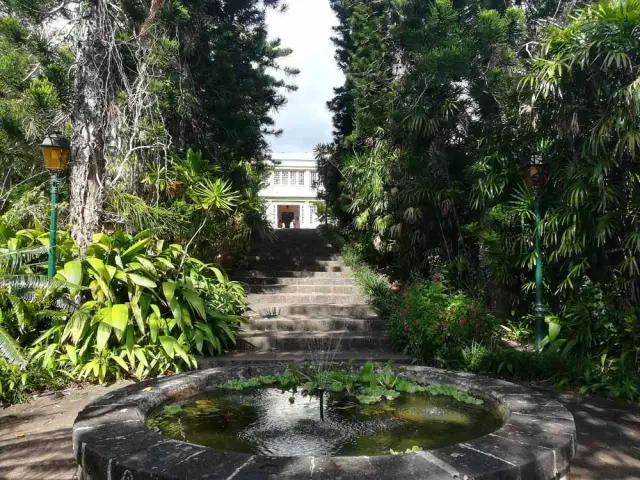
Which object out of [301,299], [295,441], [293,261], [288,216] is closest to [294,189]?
[288,216]

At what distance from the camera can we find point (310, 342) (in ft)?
20.2

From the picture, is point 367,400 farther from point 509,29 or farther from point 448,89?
point 509,29

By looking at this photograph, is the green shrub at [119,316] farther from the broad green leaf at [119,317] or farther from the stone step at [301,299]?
the stone step at [301,299]

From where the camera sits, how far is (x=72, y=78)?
641 cm

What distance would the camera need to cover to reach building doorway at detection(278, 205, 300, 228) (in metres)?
30.3

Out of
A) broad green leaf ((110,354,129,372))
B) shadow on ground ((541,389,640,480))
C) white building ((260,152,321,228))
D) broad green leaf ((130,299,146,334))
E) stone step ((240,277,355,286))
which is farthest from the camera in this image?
white building ((260,152,321,228))

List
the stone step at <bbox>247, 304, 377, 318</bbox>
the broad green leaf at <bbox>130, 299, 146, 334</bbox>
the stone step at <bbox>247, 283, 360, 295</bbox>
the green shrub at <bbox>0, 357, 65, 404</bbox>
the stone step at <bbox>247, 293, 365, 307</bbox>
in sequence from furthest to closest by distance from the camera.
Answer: the stone step at <bbox>247, 283, 360, 295</bbox> → the stone step at <bbox>247, 293, 365, 307</bbox> → the stone step at <bbox>247, 304, 377, 318</bbox> → the broad green leaf at <bbox>130, 299, 146, 334</bbox> → the green shrub at <bbox>0, 357, 65, 404</bbox>

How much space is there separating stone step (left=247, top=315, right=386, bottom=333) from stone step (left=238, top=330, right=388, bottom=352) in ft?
0.96

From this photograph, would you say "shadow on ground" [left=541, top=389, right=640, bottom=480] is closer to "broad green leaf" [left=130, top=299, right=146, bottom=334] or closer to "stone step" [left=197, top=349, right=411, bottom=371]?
"stone step" [left=197, top=349, right=411, bottom=371]

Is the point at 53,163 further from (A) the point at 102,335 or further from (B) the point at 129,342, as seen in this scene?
(B) the point at 129,342

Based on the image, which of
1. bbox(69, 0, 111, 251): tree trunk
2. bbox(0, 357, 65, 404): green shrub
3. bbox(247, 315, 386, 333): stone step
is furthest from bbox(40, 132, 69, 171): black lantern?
bbox(247, 315, 386, 333): stone step

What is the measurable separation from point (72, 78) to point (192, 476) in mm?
6065

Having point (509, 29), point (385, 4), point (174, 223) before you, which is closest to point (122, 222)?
point (174, 223)

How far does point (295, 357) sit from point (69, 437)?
2.62m
